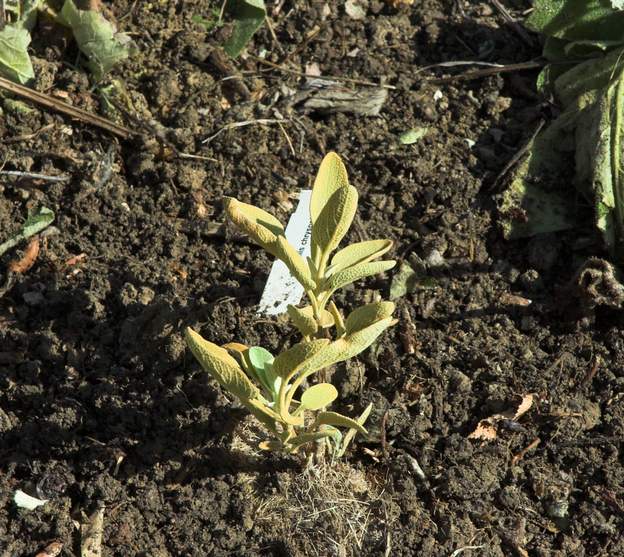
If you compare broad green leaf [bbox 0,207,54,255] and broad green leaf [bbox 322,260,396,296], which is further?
broad green leaf [bbox 0,207,54,255]

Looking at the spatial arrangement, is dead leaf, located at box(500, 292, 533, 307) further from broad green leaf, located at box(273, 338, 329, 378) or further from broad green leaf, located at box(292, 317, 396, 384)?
broad green leaf, located at box(273, 338, 329, 378)

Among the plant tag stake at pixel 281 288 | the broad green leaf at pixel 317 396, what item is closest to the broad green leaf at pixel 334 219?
the broad green leaf at pixel 317 396

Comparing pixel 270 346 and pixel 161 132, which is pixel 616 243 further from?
pixel 161 132

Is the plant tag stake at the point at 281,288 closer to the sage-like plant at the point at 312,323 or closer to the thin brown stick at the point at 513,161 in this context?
the sage-like plant at the point at 312,323

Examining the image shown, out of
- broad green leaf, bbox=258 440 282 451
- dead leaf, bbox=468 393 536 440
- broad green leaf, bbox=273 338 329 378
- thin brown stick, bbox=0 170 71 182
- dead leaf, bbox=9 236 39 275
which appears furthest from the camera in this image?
thin brown stick, bbox=0 170 71 182

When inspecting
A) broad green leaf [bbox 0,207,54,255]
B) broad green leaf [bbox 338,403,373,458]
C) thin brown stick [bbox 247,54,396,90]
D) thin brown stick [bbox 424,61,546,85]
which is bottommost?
broad green leaf [bbox 338,403,373,458]

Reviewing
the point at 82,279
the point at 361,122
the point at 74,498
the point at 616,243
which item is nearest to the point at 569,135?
the point at 616,243

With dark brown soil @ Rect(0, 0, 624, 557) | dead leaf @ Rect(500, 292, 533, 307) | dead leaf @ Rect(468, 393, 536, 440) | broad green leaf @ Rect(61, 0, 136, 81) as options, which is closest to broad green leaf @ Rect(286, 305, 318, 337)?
dark brown soil @ Rect(0, 0, 624, 557)
